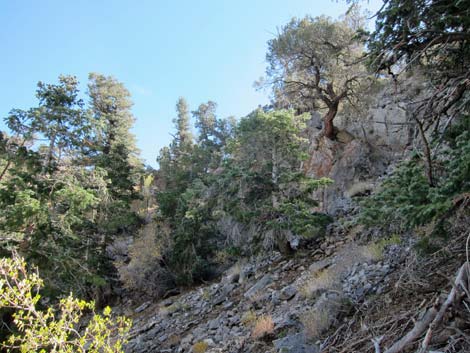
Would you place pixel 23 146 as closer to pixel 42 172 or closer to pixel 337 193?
pixel 42 172

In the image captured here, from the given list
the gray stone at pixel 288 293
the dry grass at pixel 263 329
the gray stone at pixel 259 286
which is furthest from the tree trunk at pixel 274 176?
the dry grass at pixel 263 329

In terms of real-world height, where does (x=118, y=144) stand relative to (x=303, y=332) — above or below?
above

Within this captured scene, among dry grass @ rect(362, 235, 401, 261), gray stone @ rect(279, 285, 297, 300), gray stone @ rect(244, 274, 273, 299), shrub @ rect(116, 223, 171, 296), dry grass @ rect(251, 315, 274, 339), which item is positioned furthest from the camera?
shrub @ rect(116, 223, 171, 296)

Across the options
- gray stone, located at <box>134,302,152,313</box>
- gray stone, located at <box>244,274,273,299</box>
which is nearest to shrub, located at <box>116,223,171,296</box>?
gray stone, located at <box>134,302,152,313</box>

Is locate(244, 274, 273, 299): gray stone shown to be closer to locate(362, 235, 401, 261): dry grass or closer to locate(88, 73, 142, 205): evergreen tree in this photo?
locate(362, 235, 401, 261): dry grass

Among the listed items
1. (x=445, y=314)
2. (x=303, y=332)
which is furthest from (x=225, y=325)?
(x=445, y=314)

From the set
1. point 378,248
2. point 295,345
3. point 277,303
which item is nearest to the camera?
point 295,345

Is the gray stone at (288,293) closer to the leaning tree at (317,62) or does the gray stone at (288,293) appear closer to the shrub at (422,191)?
the shrub at (422,191)

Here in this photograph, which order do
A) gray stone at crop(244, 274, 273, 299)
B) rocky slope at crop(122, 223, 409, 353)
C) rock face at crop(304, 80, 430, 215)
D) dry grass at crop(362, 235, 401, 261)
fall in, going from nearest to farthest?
rocky slope at crop(122, 223, 409, 353)
dry grass at crop(362, 235, 401, 261)
gray stone at crop(244, 274, 273, 299)
rock face at crop(304, 80, 430, 215)

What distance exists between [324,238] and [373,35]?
772cm

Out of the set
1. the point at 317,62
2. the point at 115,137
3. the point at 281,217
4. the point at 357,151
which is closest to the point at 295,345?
the point at 281,217

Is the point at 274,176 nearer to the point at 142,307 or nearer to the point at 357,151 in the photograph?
the point at 357,151

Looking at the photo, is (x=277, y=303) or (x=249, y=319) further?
(x=277, y=303)

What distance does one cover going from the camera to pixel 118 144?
1817 cm
